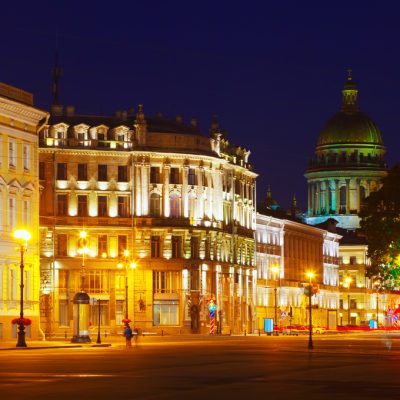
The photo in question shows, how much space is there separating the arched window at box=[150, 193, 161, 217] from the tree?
4187 cm

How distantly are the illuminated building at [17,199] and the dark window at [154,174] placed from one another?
5092 centimetres

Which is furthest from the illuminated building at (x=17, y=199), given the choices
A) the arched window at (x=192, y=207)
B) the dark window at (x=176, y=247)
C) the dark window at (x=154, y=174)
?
the arched window at (x=192, y=207)

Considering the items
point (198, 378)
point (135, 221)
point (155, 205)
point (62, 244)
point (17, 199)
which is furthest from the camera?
point (155, 205)

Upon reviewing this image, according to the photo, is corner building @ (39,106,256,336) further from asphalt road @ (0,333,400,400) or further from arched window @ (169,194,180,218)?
asphalt road @ (0,333,400,400)

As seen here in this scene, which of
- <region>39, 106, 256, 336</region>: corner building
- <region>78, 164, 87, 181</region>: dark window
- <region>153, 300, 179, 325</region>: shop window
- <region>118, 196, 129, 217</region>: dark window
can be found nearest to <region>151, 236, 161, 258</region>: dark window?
<region>39, 106, 256, 336</region>: corner building

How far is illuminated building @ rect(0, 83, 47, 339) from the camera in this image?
331 feet

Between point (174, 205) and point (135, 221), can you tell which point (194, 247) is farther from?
point (135, 221)

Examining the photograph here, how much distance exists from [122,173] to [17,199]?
2116 inches

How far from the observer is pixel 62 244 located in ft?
500

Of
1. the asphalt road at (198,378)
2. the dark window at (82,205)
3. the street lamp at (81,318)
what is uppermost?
the dark window at (82,205)

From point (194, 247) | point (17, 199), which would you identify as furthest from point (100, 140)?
point (17, 199)

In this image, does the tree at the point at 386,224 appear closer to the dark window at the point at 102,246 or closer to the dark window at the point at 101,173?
the dark window at the point at 102,246

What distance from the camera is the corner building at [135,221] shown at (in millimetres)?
152125

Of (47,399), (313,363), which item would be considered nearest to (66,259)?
(313,363)
